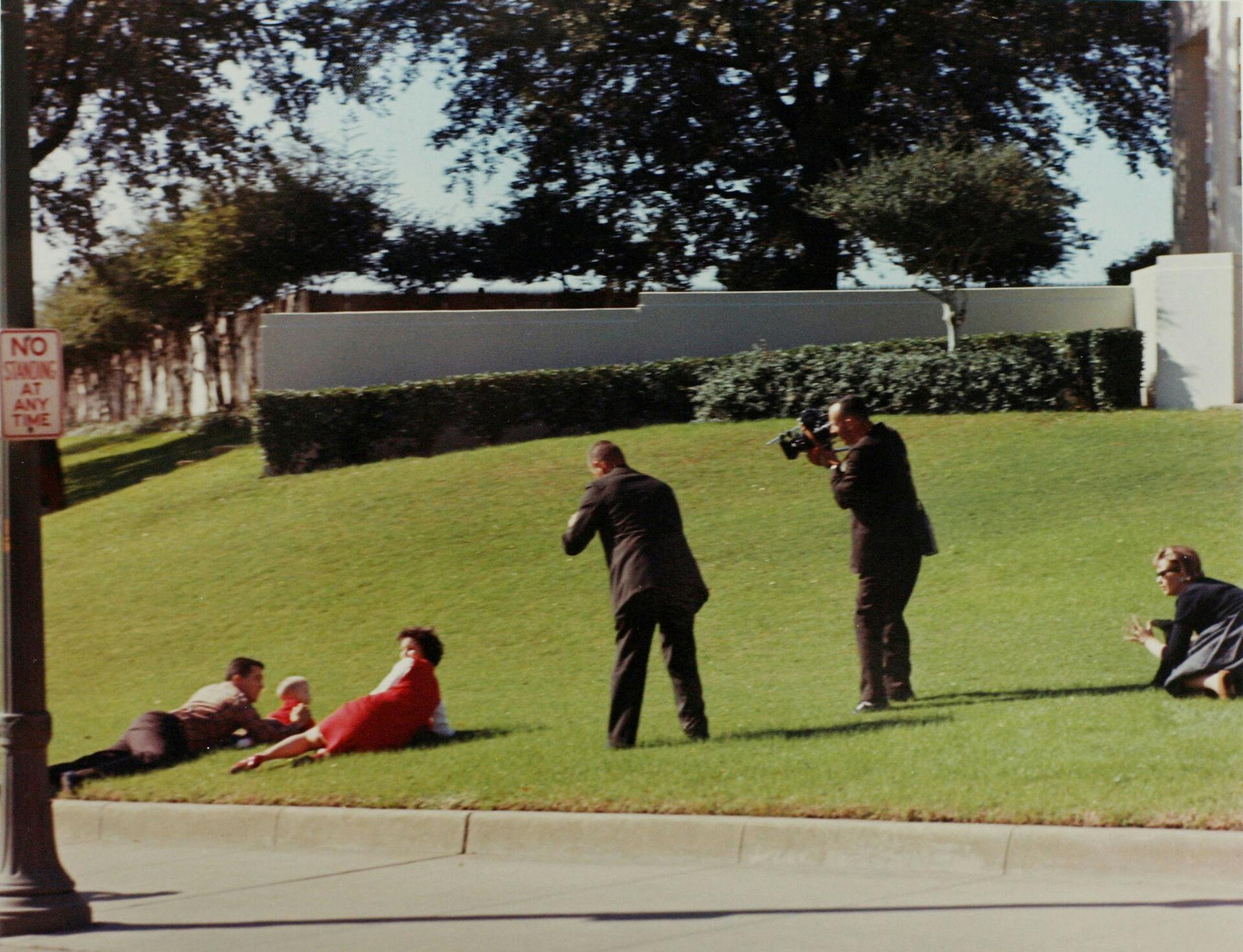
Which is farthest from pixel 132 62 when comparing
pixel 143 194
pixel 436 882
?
pixel 436 882

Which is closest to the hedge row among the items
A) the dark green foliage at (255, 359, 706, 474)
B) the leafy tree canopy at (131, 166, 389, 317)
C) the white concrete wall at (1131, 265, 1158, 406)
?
the dark green foliage at (255, 359, 706, 474)

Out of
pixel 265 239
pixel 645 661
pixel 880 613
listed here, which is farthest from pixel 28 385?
pixel 265 239

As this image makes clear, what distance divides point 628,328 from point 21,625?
14.9 meters

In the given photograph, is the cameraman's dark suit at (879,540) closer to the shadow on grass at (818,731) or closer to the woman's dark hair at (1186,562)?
the shadow on grass at (818,731)

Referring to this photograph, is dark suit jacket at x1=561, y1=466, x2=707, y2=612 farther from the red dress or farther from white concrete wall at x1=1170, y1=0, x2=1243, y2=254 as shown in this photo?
white concrete wall at x1=1170, y1=0, x2=1243, y2=254

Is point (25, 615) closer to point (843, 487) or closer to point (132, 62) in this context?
point (843, 487)

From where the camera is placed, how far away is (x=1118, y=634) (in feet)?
36.6

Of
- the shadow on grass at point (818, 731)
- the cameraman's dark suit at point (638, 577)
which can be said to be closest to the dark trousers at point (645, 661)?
the cameraman's dark suit at point (638, 577)

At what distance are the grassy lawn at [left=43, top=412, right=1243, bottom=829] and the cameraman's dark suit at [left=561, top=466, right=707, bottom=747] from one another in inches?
13.8

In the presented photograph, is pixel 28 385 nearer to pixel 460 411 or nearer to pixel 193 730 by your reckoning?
pixel 193 730

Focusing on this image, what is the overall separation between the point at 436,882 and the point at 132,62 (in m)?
19.8

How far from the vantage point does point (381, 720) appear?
9344mm

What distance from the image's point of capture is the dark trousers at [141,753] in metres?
9.73

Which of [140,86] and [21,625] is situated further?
[140,86]
